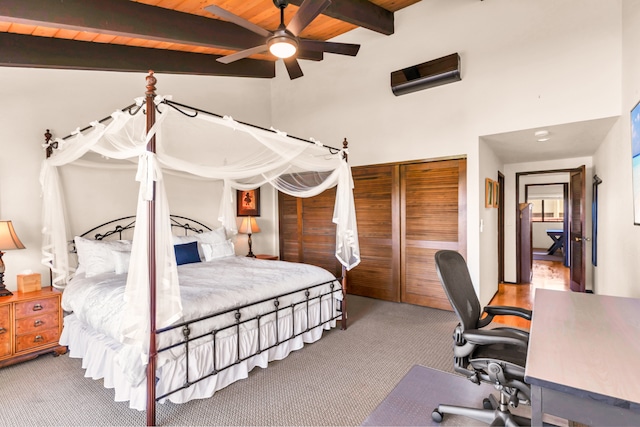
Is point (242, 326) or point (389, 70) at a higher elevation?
point (389, 70)

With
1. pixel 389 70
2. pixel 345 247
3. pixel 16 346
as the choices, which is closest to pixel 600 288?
pixel 345 247

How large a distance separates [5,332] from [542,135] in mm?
6000

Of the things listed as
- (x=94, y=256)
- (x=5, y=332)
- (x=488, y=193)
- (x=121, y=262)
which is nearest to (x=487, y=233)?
(x=488, y=193)

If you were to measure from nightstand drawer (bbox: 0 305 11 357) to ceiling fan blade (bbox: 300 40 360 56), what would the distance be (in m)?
3.52

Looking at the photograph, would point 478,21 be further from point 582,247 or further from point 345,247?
point 582,247

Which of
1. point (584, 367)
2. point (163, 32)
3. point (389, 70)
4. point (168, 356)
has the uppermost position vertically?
point (389, 70)

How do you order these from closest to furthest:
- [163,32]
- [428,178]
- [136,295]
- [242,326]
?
[136,295] → [242,326] → [163,32] → [428,178]

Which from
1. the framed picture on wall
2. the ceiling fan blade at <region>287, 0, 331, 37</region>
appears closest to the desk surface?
the framed picture on wall

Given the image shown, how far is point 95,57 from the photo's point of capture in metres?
3.62

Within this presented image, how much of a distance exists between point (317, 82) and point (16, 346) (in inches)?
207

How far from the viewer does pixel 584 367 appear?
3.87 feet

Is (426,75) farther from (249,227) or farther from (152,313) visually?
(152,313)

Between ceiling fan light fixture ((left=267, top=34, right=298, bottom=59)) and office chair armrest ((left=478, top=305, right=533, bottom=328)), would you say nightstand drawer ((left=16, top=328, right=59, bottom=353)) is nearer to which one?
ceiling fan light fixture ((left=267, top=34, right=298, bottom=59))

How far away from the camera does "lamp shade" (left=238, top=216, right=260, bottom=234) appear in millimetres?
5496
